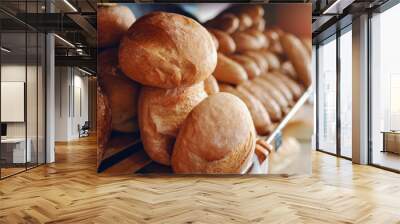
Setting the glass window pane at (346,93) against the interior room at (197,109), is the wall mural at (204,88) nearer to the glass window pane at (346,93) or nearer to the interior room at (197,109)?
the interior room at (197,109)

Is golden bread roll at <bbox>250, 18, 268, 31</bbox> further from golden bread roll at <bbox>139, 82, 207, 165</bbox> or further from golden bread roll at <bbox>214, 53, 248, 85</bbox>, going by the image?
golden bread roll at <bbox>139, 82, 207, 165</bbox>

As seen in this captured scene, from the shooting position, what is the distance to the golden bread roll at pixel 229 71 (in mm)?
5348

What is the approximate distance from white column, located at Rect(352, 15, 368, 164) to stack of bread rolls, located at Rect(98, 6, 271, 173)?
8.59 ft

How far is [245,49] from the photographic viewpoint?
539 cm

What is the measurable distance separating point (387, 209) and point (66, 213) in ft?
10.4

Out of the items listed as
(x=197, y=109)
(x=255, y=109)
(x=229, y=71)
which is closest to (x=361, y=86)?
(x=255, y=109)

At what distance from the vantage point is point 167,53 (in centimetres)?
502

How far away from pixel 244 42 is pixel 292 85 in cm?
97

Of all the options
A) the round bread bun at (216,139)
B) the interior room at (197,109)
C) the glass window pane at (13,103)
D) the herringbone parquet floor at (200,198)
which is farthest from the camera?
the glass window pane at (13,103)

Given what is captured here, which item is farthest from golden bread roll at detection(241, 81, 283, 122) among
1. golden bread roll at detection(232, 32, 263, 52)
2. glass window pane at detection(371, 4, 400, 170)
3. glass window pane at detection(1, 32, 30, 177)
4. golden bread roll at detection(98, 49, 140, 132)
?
glass window pane at detection(1, 32, 30, 177)

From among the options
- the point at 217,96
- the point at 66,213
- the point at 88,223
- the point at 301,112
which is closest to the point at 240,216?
the point at 88,223

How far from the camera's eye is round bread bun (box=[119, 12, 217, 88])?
16.5ft

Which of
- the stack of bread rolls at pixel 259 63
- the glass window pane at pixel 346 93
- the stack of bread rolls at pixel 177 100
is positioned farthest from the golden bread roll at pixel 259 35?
the glass window pane at pixel 346 93

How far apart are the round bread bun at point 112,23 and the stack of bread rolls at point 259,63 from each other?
3.99ft
